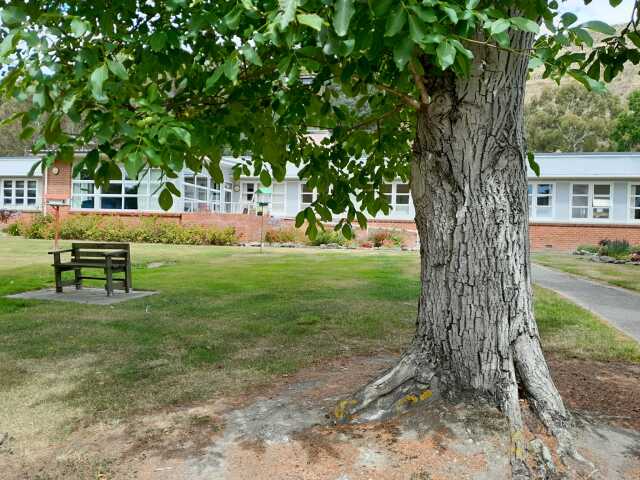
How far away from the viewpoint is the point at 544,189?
27.8m

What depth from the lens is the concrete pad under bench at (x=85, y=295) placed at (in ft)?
28.1

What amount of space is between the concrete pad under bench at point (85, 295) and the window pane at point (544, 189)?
75.0 feet

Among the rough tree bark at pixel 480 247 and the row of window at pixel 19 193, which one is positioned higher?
the row of window at pixel 19 193

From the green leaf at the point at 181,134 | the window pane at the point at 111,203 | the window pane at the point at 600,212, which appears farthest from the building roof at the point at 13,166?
the green leaf at the point at 181,134

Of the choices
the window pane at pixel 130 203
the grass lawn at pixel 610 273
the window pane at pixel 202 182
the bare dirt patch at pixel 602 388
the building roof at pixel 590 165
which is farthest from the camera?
the window pane at pixel 202 182

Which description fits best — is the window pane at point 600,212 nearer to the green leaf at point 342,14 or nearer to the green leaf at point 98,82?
the green leaf at point 342,14

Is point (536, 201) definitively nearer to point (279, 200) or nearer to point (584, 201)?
point (584, 201)

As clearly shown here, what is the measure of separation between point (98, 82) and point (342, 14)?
921 millimetres

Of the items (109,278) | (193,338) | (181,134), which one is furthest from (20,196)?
(181,134)

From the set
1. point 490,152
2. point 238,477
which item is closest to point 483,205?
point 490,152

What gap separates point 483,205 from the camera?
339cm

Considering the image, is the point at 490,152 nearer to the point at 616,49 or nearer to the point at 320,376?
the point at 616,49

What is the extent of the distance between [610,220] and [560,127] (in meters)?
37.0

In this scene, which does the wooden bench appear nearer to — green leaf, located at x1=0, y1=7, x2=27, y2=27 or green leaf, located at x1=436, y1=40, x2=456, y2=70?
green leaf, located at x1=0, y1=7, x2=27, y2=27
